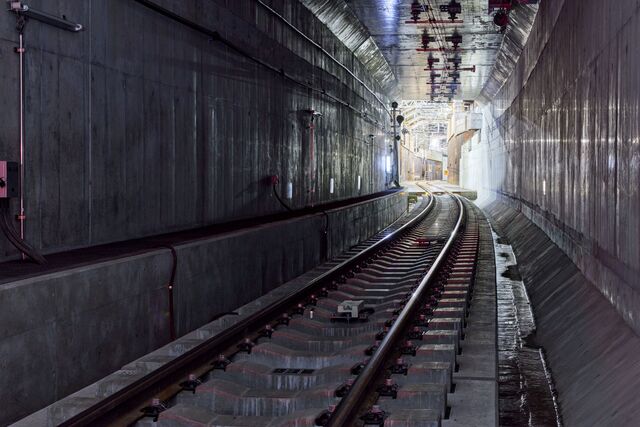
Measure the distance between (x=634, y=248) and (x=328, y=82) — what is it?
16243 millimetres

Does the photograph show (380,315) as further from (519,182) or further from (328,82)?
(519,182)

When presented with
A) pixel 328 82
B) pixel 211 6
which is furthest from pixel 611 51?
pixel 328 82

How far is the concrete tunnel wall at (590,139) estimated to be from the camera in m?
7.14

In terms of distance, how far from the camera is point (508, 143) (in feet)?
104

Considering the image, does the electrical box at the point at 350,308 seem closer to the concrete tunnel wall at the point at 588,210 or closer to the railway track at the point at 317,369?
the railway track at the point at 317,369

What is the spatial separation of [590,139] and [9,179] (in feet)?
22.4

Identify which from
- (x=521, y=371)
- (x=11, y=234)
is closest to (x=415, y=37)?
(x=521, y=371)

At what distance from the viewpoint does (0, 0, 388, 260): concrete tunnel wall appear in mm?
7902

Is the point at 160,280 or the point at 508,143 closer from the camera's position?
the point at 160,280

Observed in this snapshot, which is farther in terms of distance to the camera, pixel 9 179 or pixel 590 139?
pixel 590 139

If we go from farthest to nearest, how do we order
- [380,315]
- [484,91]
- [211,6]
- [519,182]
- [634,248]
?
[484,91]
[519,182]
[211,6]
[380,315]
[634,248]

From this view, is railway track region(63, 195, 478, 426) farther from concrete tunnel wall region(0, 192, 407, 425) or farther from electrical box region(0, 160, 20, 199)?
electrical box region(0, 160, 20, 199)

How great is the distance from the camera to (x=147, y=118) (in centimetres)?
1027

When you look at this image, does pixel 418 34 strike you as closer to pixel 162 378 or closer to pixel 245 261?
pixel 245 261
